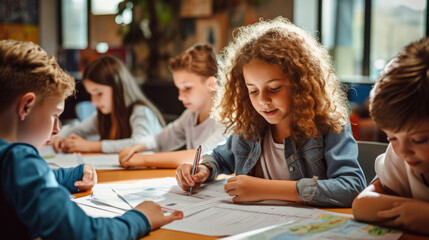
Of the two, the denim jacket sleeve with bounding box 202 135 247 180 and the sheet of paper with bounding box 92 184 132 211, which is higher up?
the denim jacket sleeve with bounding box 202 135 247 180

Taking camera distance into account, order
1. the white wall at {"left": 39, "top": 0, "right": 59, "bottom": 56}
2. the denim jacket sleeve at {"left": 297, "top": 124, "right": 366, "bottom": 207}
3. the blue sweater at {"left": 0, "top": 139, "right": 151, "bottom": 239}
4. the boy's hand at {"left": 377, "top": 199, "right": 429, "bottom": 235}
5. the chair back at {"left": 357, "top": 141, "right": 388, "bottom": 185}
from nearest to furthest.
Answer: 1. the blue sweater at {"left": 0, "top": 139, "right": 151, "bottom": 239}
2. the boy's hand at {"left": 377, "top": 199, "right": 429, "bottom": 235}
3. the denim jacket sleeve at {"left": 297, "top": 124, "right": 366, "bottom": 207}
4. the chair back at {"left": 357, "top": 141, "right": 388, "bottom": 185}
5. the white wall at {"left": 39, "top": 0, "right": 59, "bottom": 56}

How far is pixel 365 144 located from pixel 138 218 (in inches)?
34.9

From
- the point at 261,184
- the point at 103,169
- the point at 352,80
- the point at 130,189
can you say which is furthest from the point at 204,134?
the point at 352,80

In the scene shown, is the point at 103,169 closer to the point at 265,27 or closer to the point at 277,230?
the point at 265,27

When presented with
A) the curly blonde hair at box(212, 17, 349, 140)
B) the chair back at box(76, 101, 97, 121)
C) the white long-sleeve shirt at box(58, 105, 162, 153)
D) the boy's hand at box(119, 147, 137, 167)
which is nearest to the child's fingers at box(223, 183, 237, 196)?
the curly blonde hair at box(212, 17, 349, 140)

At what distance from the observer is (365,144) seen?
1.51 m

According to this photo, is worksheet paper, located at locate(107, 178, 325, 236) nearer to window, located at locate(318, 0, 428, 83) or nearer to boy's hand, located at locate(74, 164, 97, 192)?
boy's hand, located at locate(74, 164, 97, 192)

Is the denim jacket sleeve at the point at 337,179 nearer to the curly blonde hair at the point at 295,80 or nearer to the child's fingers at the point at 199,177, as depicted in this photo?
the curly blonde hair at the point at 295,80

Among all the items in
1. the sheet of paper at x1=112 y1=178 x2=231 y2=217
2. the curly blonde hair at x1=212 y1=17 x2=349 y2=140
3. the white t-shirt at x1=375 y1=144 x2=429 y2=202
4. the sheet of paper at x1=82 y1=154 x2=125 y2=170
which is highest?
the curly blonde hair at x1=212 y1=17 x2=349 y2=140

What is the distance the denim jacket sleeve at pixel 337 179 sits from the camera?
3.74 ft

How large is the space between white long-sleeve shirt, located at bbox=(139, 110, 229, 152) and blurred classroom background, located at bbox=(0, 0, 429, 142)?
198 cm

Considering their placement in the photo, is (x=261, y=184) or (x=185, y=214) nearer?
(x=185, y=214)

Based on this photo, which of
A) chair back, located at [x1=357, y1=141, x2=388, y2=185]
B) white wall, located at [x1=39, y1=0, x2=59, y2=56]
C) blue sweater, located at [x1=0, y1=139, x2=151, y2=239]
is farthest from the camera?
white wall, located at [x1=39, y1=0, x2=59, y2=56]

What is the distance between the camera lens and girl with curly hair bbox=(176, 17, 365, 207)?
46.1 inches
